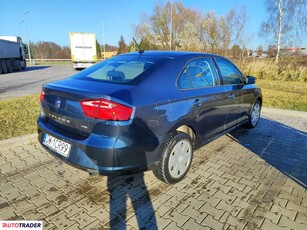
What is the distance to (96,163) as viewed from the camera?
234cm

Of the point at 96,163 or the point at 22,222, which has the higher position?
the point at 96,163

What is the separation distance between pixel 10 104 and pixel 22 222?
5296 mm

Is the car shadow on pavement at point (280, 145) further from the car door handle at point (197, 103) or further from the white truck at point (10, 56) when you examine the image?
the white truck at point (10, 56)

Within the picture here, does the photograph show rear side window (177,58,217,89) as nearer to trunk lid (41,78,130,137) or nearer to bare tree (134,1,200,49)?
trunk lid (41,78,130,137)

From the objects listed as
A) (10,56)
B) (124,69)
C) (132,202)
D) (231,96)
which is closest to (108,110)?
(124,69)

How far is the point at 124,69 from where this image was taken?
10.1 ft

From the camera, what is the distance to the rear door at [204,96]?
306 centimetres

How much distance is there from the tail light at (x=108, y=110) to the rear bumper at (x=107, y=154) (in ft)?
0.67

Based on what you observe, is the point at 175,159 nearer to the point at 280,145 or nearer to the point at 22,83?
the point at 280,145

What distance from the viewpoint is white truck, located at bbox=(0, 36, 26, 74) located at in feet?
69.1

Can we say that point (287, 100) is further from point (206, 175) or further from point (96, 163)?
point (96, 163)

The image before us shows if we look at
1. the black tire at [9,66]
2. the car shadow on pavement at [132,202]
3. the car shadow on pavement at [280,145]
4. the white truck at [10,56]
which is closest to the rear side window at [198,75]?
the car shadow on pavement at [132,202]

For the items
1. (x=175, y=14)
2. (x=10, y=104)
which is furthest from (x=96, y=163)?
(x=175, y=14)

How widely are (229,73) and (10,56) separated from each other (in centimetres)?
2452
